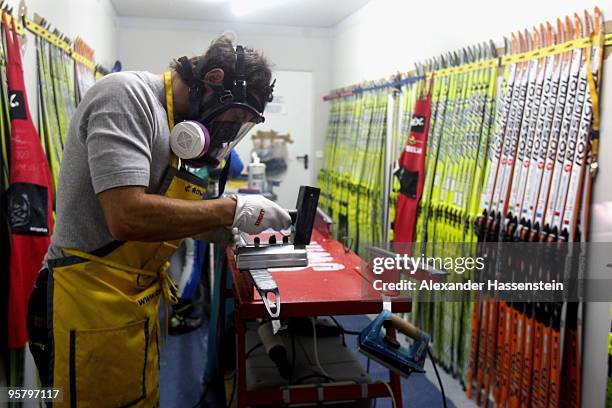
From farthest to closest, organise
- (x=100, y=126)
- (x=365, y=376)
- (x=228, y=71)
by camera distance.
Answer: (x=365, y=376), (x=228, y=71), (x=100, y=126)

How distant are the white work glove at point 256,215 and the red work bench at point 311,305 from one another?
0.29 meters

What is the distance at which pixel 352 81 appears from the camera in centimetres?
573

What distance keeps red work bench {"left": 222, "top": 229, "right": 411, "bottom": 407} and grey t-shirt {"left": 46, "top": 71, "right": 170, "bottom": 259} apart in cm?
52

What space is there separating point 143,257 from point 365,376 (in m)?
1.03

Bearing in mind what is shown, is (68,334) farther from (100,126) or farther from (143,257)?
(100,126)

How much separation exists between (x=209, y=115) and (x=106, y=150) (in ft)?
1.11

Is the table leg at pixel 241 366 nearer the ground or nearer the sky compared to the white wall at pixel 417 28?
nearer the ground

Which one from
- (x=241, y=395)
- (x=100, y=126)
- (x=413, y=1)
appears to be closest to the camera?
(x=100, y=126)

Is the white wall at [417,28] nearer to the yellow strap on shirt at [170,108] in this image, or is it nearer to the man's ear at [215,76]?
the man's ear at [215,76]

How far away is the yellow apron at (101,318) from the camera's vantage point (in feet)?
4.66

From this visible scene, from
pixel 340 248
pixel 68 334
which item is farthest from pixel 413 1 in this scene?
pixel 68 334

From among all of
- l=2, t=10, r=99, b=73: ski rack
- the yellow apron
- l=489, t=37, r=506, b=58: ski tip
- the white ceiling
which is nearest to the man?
the yellow apron

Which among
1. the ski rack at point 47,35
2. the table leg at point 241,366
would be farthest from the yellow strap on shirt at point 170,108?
the ski rack at point 47,35

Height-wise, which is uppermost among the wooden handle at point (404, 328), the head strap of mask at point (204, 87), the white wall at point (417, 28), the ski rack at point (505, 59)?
the white wall at point (417, 28)
